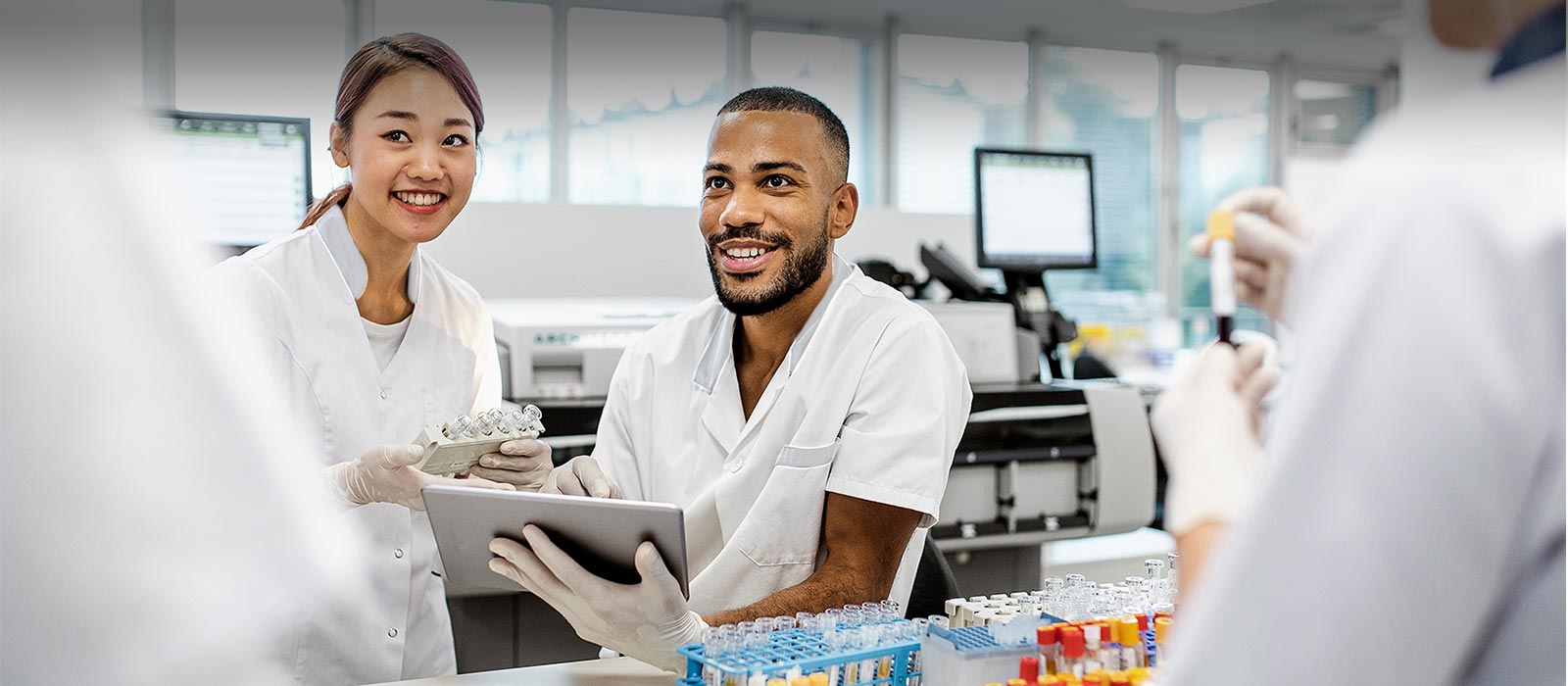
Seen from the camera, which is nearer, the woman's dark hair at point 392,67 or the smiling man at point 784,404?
the smiling man at point 784,404

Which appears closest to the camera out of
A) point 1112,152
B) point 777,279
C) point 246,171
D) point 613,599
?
point 613,599

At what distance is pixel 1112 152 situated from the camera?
781cm

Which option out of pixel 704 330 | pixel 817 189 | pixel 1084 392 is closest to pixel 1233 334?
pixel 817 189

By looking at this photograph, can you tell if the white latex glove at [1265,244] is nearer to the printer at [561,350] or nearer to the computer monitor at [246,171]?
the printer at [561,350]

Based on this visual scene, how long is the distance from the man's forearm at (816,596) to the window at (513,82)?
13.9 feet

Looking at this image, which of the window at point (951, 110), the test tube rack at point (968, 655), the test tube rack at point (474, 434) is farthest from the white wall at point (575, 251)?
the window at point (951, 110)

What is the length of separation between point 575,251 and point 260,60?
69.7 inches

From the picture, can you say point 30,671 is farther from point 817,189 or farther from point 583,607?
point 817,189

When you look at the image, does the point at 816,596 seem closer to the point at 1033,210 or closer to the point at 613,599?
the point at 613,599

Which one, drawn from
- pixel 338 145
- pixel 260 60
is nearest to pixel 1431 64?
pixel 338 145

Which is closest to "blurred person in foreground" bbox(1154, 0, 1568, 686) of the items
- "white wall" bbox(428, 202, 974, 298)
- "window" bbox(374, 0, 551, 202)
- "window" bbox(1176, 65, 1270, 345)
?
"white wall" bbox(428, 202, 974, 298)

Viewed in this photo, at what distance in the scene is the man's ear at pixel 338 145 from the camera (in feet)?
6.25

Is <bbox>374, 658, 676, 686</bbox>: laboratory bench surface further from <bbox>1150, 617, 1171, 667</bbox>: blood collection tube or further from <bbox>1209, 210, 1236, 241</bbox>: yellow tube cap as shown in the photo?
<bbox>1209, 210, 1236, 241</bbox>: yellow tube cap

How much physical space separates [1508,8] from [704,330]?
1465 millimetres
